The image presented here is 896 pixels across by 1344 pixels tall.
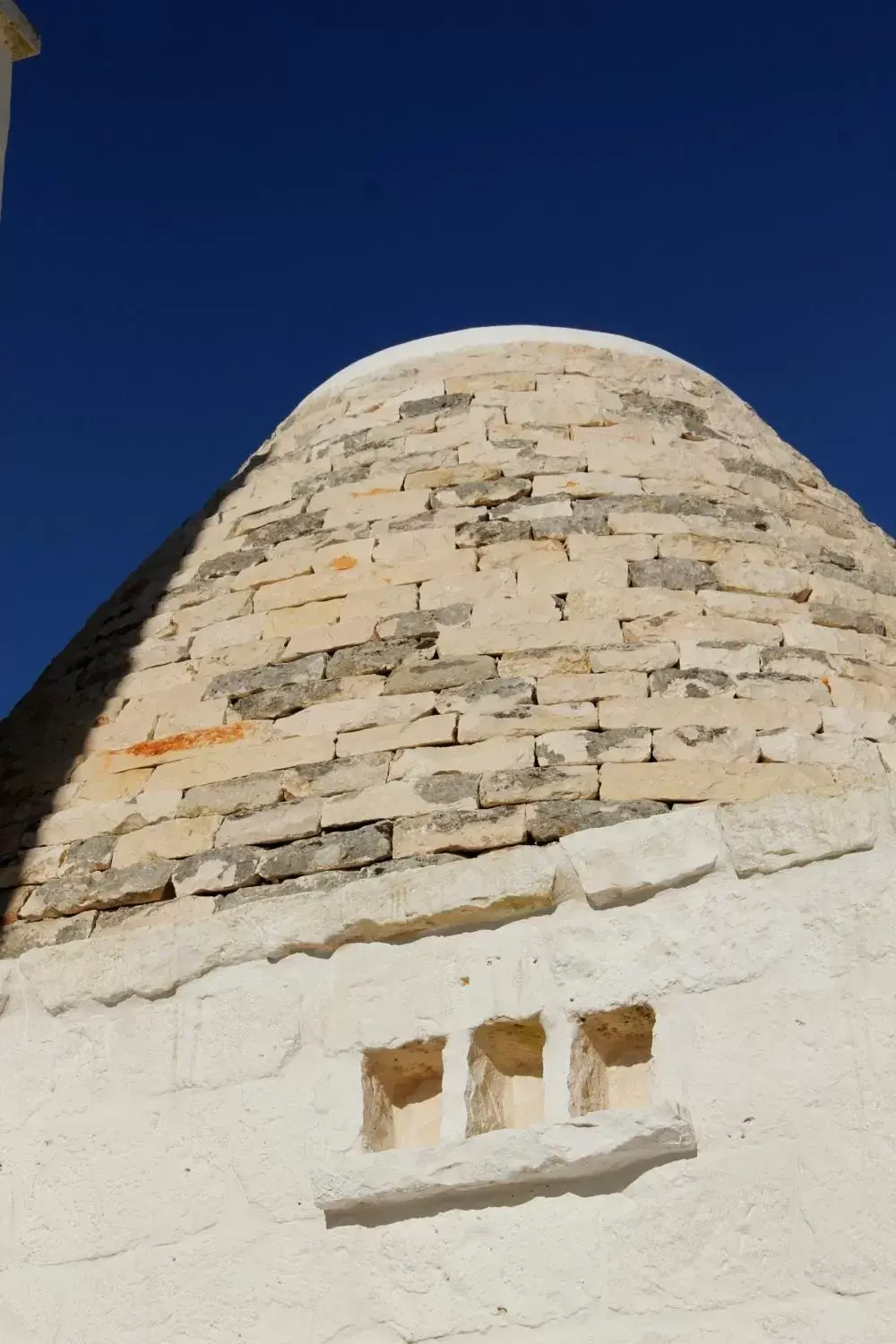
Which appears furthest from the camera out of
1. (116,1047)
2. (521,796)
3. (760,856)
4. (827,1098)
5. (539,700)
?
(539,700)

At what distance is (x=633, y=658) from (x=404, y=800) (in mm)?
874

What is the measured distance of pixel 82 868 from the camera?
13.8 feet

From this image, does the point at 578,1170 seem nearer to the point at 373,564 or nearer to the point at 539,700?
the point at 539,700

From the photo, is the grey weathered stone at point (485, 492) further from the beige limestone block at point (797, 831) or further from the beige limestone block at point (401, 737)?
the beige limestone block at point (797, 831)

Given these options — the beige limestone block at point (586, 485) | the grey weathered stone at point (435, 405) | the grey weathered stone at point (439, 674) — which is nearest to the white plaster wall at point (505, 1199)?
the grey weathered stone at point (439, 674)

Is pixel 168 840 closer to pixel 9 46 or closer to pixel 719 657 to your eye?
pixel 719 657

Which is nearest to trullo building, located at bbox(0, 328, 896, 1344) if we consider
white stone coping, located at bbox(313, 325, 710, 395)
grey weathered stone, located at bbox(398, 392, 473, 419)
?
grey weathered stone, located at bbox(398, 392, 473, 419)

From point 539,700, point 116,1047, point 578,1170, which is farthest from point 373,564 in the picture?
point 578,1170

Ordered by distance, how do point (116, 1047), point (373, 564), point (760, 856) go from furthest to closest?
point (373, 564)
point (116, 1047)
point (760, 856)

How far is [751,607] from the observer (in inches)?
180

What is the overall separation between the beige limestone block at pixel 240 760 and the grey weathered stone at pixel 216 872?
0.99 feet

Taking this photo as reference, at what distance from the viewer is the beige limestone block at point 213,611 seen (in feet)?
16.0

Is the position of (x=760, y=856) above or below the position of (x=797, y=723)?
below

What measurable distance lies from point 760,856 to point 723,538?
2184mm
